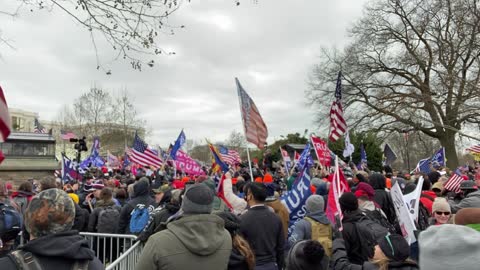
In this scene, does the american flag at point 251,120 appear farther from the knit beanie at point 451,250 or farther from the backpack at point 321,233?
the knit beanie at point 451,250

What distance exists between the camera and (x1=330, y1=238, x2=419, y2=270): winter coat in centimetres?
307

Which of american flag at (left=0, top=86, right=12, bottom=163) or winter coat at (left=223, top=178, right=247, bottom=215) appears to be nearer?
american flag at (left=0, top=86, right=12, bottom=163)

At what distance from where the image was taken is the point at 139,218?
6211mm

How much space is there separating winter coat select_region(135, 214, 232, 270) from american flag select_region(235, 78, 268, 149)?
5282 millimetres

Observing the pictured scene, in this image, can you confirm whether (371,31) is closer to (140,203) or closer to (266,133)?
(266,133)

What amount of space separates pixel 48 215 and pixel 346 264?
256cm

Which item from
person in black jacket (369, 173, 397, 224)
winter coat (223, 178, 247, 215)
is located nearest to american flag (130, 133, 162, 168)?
winter coat (223, 178, 247, 215)

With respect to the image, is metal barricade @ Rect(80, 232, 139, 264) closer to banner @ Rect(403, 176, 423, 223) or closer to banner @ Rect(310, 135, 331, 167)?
banner @ Rect(403, 176, 423, 223)

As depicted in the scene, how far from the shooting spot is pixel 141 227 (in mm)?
6191

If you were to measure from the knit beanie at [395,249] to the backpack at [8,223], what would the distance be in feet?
12.6

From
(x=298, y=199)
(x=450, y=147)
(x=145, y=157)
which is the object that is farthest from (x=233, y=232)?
(x=450, y=147)

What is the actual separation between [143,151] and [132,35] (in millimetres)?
11831

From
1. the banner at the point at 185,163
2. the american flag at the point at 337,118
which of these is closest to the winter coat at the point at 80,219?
the american flag at the point at 337,118

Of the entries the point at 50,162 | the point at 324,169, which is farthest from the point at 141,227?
the point at 50,162
